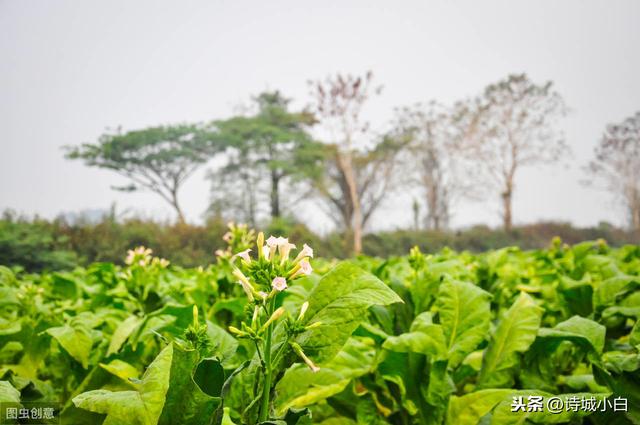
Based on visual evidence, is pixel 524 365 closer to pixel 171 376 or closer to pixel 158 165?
pixel 171 376

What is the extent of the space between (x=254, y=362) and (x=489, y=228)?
34316mm

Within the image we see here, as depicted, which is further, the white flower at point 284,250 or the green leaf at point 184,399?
the white flower at point 284,250

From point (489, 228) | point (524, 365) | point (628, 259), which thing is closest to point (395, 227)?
point (489, 228)

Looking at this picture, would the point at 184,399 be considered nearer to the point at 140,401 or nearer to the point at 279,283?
the point at 140,401

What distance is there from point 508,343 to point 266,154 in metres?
39.1

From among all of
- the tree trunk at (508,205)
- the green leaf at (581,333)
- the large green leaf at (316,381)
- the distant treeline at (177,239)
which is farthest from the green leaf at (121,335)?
the tree trunk at (508,205)

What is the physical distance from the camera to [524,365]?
143 cm

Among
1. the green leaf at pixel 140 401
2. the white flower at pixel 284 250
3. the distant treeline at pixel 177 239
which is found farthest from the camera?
the distant treeline at pixel 177 239

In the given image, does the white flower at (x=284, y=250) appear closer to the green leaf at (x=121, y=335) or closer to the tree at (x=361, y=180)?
the green leaf at (x=121, y=335)

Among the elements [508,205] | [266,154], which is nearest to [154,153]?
[266,154]

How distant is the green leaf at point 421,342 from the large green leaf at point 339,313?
0.96 ft

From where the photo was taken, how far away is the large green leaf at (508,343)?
1306mm

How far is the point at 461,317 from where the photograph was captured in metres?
1.45

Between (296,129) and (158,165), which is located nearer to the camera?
(158,165)
